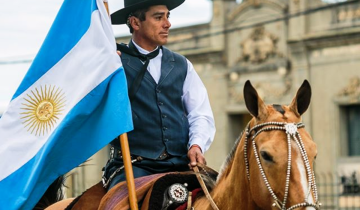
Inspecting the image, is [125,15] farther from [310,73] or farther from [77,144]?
[310,73]

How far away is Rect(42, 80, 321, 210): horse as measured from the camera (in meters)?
4.31

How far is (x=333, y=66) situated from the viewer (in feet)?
64.7

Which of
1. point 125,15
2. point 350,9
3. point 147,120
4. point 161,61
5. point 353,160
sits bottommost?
point 353,160

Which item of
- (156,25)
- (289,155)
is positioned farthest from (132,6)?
(289,155)

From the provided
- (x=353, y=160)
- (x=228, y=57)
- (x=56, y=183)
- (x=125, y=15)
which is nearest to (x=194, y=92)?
(x=125, y=15)

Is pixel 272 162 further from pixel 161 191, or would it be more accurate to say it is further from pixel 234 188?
pixel 161 191

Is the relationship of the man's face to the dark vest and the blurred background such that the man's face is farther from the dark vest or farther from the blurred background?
the blurred background

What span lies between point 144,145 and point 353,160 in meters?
14.2

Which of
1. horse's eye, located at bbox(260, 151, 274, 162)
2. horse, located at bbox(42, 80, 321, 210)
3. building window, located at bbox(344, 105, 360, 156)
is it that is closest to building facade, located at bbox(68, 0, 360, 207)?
building window, located at bbox(344, 105, 360, 156)

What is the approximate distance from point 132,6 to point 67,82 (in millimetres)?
738

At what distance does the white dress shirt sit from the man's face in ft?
0.44

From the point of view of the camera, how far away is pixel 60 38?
591 cm

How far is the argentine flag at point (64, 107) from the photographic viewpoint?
5586 mm

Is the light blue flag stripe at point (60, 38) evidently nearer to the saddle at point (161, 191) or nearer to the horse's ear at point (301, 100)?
the saddle at point (161, 191)
